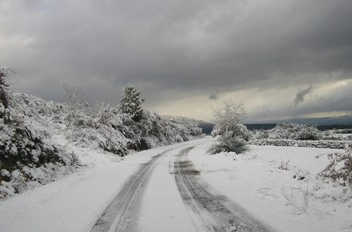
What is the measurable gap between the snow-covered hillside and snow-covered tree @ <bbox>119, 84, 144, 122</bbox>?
3.83 ft

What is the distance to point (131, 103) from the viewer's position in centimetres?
4941

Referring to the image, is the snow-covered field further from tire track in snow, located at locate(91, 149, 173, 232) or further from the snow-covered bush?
the snow-covered bush

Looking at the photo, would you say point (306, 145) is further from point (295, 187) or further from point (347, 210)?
point (347, 210)

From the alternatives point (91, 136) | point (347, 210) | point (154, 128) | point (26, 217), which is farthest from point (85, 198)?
point (154, 128)

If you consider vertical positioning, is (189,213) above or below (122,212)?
below

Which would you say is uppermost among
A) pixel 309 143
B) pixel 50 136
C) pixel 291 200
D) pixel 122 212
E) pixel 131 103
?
pixel 131 103

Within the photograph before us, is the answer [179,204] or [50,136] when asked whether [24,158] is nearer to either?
[50,136]

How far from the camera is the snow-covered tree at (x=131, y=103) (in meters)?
49.5

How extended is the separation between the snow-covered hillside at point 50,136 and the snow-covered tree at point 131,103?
117 centimetres

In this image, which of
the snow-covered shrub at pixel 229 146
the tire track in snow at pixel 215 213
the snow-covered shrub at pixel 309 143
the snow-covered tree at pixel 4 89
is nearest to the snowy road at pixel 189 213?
the tire track in snow at pixel 215 213

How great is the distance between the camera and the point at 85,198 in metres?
11.3

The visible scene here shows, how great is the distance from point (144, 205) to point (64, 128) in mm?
23067

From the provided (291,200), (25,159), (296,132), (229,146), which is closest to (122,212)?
(291,200)

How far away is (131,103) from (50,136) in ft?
97.3
